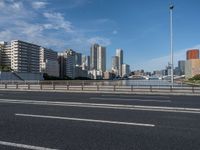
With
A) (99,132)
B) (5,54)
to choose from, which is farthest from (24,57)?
(99,132)

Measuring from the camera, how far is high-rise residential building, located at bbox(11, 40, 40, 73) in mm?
170500

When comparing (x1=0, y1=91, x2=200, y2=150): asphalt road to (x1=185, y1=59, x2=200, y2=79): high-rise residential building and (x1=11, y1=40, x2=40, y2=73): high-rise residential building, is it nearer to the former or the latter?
(x1=185, y1=59, x2=200, y2=79): high-rise residential building

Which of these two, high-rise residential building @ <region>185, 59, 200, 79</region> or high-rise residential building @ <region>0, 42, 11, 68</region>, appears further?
high-rise residential building @ <region>0, 42, 11, 68</region>

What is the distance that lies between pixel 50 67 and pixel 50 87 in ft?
492

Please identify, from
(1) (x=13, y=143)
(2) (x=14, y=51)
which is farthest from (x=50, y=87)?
(2) (x=14, y=51)

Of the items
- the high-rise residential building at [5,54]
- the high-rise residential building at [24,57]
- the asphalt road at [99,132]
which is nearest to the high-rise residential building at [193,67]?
the high-rise residential building at [24,57]

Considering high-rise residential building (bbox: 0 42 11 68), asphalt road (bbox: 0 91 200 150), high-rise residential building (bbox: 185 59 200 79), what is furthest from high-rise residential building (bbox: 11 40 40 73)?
asphalt road (bbox: 0 91 200 150)

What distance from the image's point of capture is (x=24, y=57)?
177 meters

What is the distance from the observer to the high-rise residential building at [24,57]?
170m

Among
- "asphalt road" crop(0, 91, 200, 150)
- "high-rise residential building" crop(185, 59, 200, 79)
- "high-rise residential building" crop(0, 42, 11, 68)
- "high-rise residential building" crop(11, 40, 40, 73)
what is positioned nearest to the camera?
"asphalt road" crop(0, 91, 200, 150)

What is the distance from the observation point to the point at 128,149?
6.05 meters

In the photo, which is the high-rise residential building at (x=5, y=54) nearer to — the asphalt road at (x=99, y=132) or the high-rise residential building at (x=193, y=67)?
the high-rise residential building at (x=193, y=67)

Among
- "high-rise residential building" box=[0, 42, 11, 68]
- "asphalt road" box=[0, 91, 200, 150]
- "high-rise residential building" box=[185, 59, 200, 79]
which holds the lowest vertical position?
"asphalt road" box=[0, 91, 200, 150]

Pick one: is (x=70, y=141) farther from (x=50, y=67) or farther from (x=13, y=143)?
(x=50, y=67)
